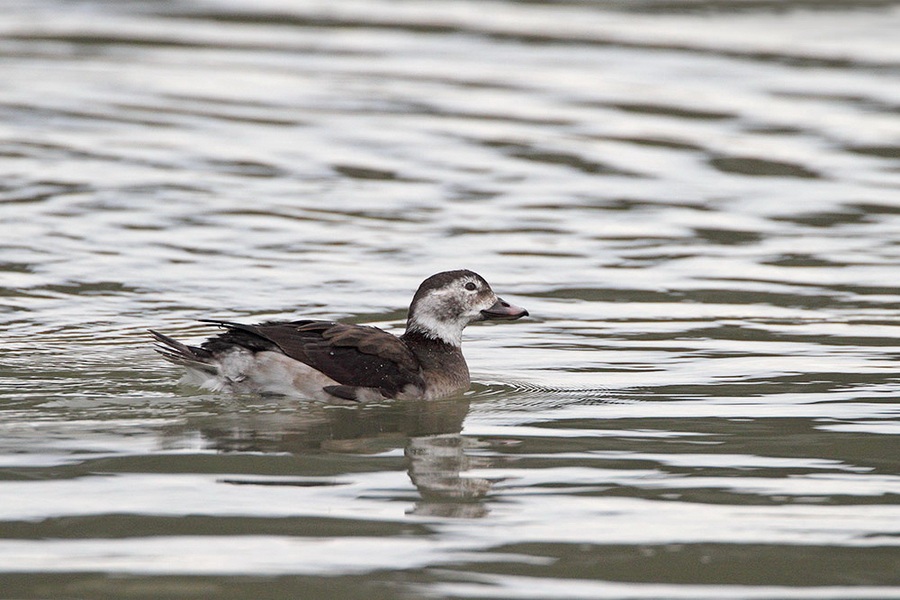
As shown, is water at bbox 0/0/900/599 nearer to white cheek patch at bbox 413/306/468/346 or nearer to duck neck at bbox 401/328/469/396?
duck neck at bbox 401/328/469/396

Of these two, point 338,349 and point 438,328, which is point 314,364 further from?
point 438,328

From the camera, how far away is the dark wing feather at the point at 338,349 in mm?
9117

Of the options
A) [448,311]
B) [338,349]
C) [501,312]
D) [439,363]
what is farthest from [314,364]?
[501,312]

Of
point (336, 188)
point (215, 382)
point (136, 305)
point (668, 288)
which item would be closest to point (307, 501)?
point (215, 382)

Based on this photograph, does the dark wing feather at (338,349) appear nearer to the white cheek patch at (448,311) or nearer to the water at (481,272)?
the water at (481,272)

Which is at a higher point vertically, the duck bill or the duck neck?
the duck bill

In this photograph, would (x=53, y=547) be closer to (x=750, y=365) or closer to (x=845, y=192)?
(x=750, y=365)

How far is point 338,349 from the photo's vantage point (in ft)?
30.1

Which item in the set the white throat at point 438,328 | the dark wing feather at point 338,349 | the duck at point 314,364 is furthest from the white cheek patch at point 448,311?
the dark wing feather at point 338,349

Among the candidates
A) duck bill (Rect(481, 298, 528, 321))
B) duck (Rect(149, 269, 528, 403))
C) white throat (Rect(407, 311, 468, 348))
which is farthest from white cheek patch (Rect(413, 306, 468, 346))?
duck (Rect(149, 269, 528, 403))

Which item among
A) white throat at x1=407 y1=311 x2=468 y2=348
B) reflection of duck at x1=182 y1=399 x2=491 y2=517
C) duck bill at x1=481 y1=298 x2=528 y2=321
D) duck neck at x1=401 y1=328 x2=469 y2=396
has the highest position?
duck bill at x1=481 y1=298 x2=528 y2=321

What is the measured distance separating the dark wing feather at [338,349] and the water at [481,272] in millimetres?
249

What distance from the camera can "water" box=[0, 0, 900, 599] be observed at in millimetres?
6285

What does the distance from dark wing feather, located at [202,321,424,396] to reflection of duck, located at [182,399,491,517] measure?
16cm
